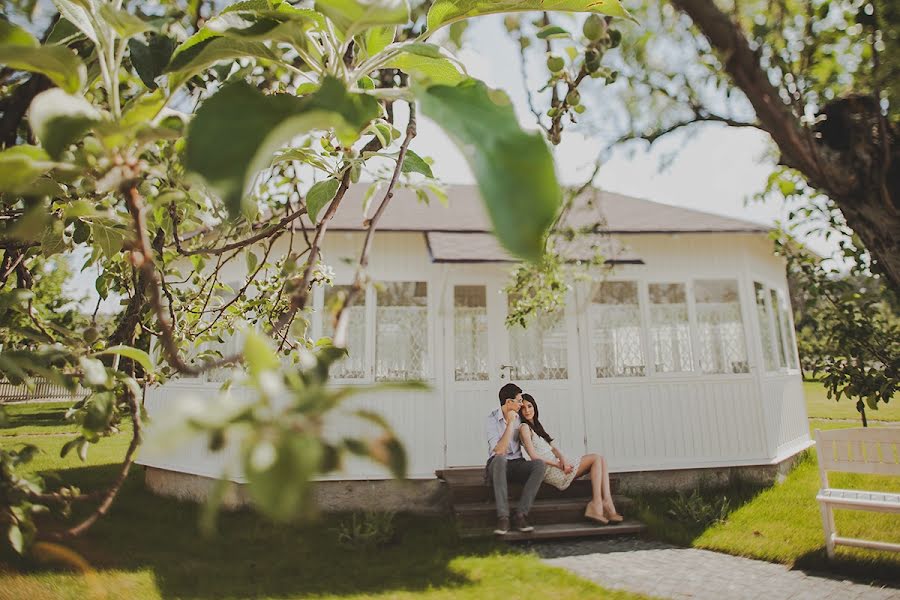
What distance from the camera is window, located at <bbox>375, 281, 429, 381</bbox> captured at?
28.2 feet

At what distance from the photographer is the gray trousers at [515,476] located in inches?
262

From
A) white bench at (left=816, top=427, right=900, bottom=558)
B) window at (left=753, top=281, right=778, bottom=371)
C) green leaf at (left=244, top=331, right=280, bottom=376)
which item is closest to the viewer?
green leaf at (left=244, top=331, right=280, bottom=376)

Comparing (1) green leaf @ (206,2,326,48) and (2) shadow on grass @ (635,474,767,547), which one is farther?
(2) shadow on grass @ (635,474,767,547)

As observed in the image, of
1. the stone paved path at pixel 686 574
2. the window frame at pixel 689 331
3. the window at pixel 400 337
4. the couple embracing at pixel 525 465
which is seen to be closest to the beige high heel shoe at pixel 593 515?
the couple embracing at pixel 525 465

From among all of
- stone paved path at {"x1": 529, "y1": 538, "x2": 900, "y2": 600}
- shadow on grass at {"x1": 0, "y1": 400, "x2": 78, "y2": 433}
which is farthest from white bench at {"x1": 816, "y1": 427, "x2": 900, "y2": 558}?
shadow on grass at {"x1": 0, "y1": 400, "x2": 78, "y2": 433}

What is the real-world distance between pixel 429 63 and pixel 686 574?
247 inches

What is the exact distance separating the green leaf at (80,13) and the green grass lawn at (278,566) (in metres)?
5.32

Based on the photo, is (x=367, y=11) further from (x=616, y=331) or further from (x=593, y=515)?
(x=616, y=331)

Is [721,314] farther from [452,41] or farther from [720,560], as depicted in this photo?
[452,41]

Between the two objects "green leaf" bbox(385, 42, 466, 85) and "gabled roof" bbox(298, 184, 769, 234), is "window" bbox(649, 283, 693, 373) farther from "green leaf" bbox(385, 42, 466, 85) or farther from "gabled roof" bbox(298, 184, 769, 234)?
"green leaf" bbox(385, 42, 466, 85)

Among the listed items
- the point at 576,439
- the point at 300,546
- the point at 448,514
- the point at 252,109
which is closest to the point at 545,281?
the point at 576,439

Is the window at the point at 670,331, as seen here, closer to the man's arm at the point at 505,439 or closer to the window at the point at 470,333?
the window at the point at 470,333

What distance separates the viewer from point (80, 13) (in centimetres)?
78

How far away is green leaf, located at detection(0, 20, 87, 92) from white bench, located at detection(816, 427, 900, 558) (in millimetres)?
7087
